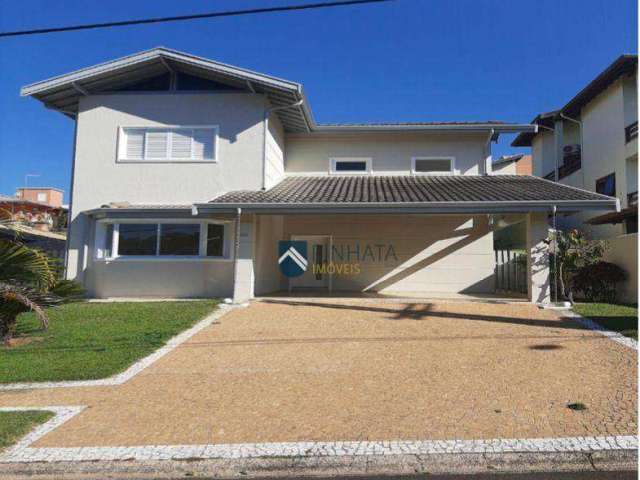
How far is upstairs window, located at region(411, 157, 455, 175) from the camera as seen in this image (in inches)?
651

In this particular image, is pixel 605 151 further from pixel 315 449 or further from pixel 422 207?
pixel 315 449

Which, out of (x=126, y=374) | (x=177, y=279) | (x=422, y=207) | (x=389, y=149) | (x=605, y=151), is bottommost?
(x=126, y=374)

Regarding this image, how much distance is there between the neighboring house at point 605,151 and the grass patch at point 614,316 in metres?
1.91

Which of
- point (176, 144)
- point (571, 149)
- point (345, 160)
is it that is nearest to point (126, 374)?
point (176, 144)

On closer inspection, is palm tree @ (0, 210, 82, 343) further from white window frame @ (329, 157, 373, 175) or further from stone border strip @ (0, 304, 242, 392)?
white window frame @ (329, 157, 373, 175)

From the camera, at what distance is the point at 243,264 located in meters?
→ 12.8

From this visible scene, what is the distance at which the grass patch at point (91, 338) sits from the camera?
697 centimetres

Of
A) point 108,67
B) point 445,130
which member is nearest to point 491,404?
point 445,130

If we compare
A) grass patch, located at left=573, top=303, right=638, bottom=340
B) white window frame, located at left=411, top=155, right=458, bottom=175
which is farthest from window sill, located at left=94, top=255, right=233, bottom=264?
grass patch, located at left=573, top=303, right=638, bottom=340

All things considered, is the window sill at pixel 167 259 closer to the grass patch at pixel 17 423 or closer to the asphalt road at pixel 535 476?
the grass patch at pixel 17 423

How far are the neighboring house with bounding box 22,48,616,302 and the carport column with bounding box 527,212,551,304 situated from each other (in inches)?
1.0

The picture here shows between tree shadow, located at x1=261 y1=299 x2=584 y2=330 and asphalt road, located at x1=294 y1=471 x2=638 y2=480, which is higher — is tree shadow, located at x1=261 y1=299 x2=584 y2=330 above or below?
above

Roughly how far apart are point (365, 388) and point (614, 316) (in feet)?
22.8

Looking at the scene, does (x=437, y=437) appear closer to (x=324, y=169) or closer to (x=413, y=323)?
(x=413, y=323)
